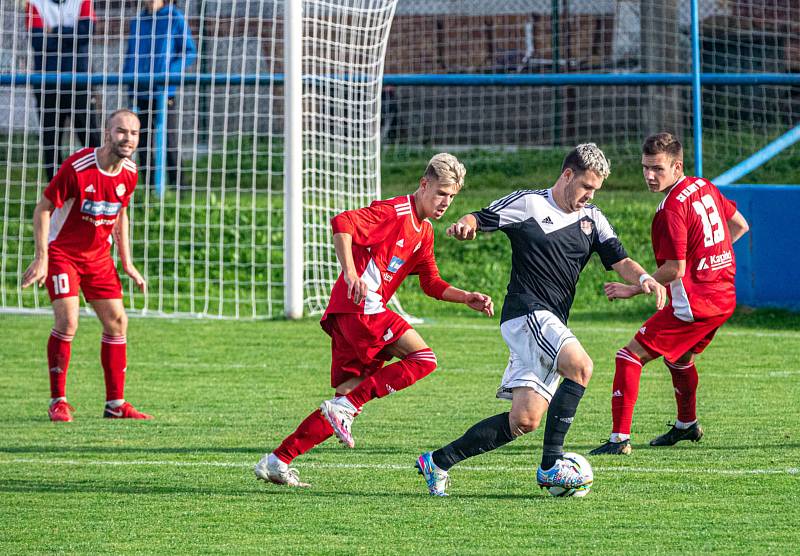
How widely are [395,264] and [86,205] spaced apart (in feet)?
9.13

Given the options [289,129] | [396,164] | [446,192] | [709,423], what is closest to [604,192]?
[396,164]

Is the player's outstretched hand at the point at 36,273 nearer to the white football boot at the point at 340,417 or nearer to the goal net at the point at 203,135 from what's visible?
the white football boot at the point at 340,417

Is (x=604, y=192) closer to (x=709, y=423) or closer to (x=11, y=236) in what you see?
(x=11, y=236)

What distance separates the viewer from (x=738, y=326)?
1173 cm

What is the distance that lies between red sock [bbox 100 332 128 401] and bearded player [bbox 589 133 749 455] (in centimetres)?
317

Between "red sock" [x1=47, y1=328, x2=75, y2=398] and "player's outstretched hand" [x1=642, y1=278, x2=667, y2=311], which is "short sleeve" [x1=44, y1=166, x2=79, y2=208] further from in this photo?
"player's outstretched hand" [x1=642, y1=278, x2=667, y2=311]

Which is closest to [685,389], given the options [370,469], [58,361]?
[370,469]

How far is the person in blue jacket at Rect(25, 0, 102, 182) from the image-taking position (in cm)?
1335

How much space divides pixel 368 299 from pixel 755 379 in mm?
4195

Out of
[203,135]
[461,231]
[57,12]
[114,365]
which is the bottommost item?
[114,365]

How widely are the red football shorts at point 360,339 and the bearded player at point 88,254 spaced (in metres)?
2.38

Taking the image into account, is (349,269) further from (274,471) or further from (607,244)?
(607,244)

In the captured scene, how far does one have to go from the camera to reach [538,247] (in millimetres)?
5695

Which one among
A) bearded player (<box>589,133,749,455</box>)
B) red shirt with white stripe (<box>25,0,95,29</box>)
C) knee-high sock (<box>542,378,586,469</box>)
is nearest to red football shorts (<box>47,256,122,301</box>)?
bearded player (<box>589,133,749,455</box>)
